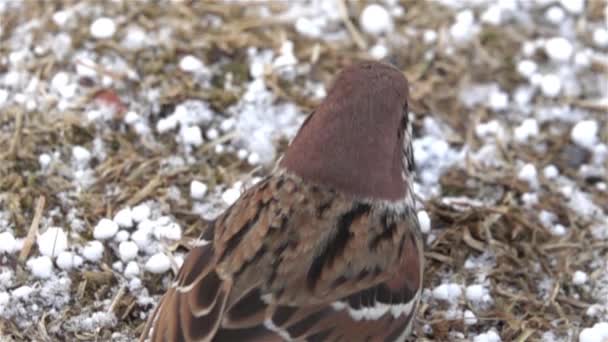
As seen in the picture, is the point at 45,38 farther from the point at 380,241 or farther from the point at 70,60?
the point at 380,241

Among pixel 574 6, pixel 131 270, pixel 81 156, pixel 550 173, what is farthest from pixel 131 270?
pixel 574 6

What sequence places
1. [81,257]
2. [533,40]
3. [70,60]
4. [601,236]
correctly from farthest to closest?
[533,40], [70,60], [601,236], [81,257]

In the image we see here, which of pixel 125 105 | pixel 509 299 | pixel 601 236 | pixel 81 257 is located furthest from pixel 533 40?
A: pixel 81 257

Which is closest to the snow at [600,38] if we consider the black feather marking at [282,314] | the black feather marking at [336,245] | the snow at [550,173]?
the snow at [550,173]

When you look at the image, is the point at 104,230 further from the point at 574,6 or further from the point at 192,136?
the point at 574,6

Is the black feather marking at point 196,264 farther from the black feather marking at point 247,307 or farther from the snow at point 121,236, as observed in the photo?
the snow at point 121,236
